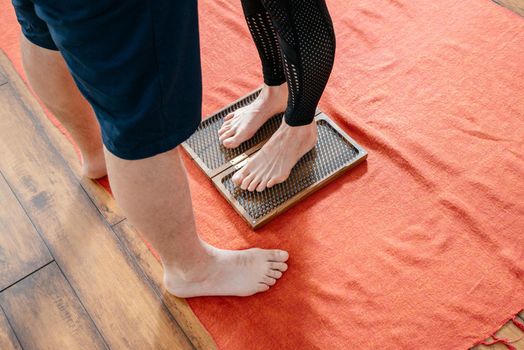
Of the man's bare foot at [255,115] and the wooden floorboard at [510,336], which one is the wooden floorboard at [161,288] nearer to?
the man's bare foot at [255,115]

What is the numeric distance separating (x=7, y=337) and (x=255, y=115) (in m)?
0.80

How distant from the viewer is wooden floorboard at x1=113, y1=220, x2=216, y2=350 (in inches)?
40.4

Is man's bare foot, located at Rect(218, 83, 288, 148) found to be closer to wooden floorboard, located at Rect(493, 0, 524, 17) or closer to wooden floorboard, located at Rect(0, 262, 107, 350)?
wooden floorboard, located at Rect(0, 262, 107, 350)

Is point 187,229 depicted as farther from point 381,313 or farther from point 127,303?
point 381,313

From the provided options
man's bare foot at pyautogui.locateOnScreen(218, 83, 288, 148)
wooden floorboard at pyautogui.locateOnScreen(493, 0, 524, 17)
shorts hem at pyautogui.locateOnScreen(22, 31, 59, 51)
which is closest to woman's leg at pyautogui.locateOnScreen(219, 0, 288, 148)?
man's bare foot at pyautogui.locateOnScreen(218, 83, 288, 148)

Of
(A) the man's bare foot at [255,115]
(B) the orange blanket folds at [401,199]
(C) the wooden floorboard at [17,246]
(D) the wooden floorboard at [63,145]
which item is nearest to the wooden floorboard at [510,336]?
(B) the orange blanket folds at [401,199]

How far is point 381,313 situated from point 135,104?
2.39ft

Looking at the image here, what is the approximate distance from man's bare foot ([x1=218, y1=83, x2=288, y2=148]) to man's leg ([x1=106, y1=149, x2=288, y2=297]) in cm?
33

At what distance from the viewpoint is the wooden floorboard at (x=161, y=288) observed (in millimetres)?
1027

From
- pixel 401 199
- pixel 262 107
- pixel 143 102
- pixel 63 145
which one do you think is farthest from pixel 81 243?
pixel 401 199

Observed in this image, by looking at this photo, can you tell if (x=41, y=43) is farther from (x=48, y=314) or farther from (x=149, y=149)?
(x=48, y=314)

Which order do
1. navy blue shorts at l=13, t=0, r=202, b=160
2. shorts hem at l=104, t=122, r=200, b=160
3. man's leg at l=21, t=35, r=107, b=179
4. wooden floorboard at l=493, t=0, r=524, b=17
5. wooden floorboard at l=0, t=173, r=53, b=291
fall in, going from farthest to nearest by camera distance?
wooden floorboard at l=493, t=0, r=524, b=17 < wooden floorboard at l=0, t=173, r=53, b=291 < man's leg at l=21, t=35, r=107, b=179 < shorts hem at l=104, t=122, r=200, b=160 < navy blue shorts at l=13, t=0, r=202, b=160

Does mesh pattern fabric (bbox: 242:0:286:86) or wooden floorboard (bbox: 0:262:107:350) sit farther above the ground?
mesh pattern fabric (bbox: 242:0:286:86)

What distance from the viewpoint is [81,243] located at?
117 cm
